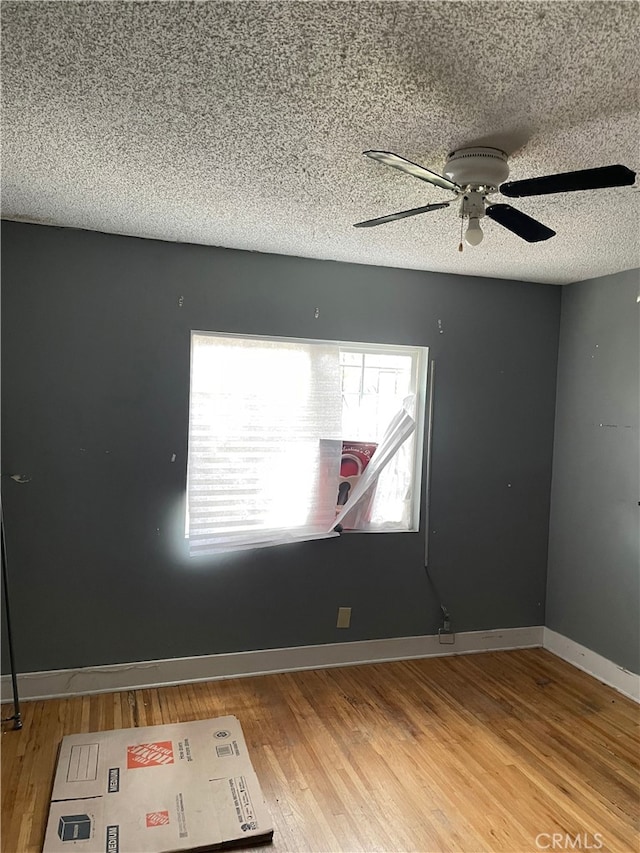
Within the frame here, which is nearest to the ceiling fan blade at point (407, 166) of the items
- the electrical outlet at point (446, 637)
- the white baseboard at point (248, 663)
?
the white baseboard at point (248, 663)

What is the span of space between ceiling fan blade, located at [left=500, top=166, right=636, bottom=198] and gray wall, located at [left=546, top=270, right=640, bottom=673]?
2.09 meters

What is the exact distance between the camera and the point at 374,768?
8.96 ft

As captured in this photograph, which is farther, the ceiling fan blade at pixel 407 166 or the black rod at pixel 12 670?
the black rod at pixel 12 670

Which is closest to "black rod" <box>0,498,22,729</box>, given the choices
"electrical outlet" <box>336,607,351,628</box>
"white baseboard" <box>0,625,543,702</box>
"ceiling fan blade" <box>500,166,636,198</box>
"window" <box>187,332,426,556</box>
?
"white baseboard" <box>0,625,543,702</box>

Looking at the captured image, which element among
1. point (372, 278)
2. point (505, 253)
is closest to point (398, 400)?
point (372, 278)

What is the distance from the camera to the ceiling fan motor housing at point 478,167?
198 centimetres

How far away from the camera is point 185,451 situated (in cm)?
342

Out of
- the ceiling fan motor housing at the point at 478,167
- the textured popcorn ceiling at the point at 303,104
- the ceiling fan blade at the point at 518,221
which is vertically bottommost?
the ceiling fan blade at the point at 518,221

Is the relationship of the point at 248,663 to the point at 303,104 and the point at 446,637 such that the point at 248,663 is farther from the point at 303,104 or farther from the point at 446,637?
the point at 303,104

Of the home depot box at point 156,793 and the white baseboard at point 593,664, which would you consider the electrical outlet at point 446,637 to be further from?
the home depot box at point 156,793

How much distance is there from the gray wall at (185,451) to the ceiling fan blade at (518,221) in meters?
1.66

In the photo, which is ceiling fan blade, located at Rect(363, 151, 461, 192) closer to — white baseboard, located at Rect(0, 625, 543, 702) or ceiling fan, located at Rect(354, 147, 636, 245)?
ceiling fan, located at Rect(354, 147, 636, 245)

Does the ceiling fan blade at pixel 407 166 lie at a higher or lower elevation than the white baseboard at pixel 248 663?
higher

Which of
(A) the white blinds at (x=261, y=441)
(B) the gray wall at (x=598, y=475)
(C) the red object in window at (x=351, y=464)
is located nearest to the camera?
(A) the white blinds at (x=261, y=441)
